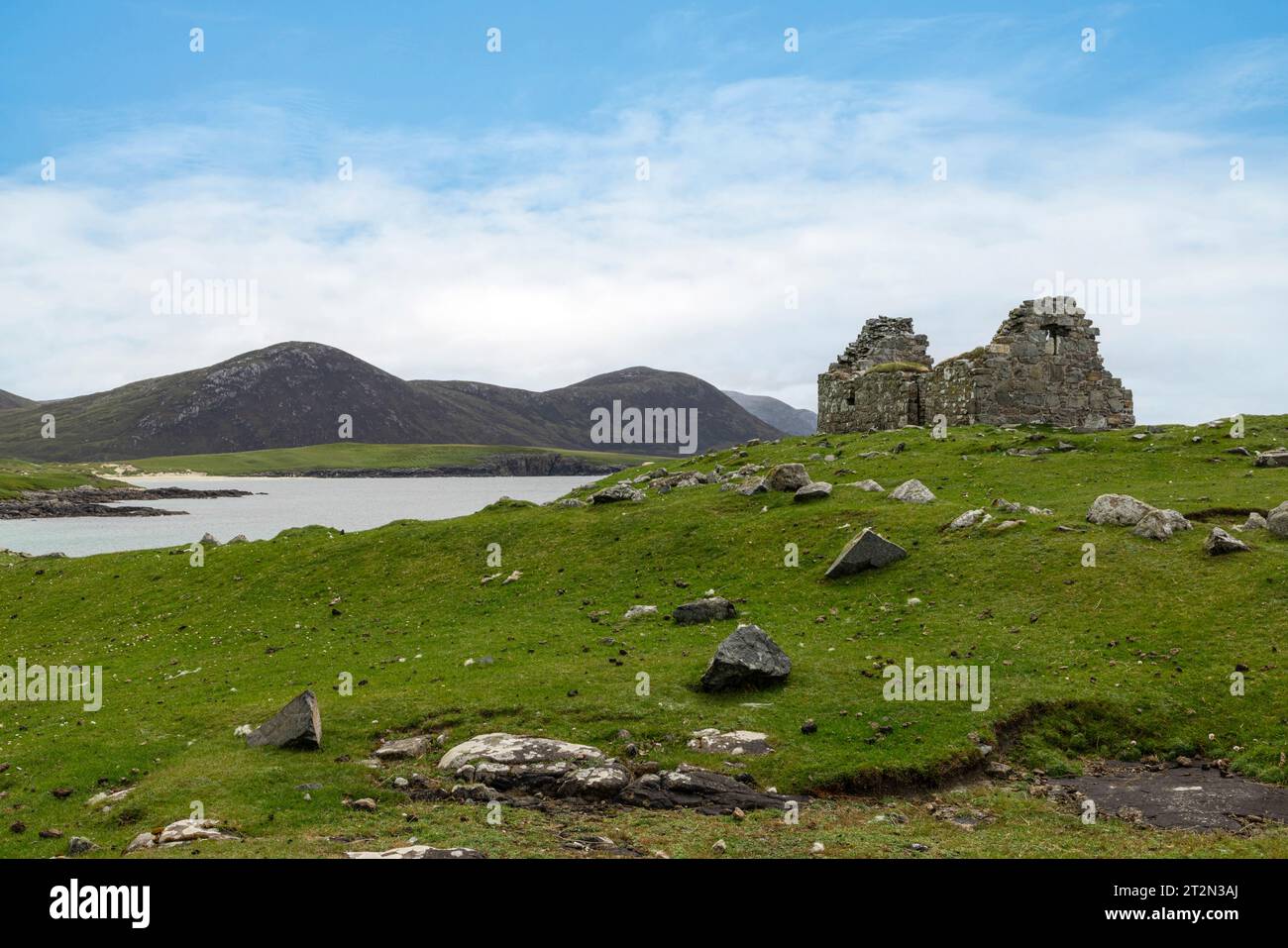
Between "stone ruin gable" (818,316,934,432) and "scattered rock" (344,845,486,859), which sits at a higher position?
"stone ruin gable" (818,316,934,432)

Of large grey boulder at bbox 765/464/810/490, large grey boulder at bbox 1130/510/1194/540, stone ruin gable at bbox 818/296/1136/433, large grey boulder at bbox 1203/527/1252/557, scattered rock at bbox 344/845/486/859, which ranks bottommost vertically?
scattered rock at bbox 344/845/486/859

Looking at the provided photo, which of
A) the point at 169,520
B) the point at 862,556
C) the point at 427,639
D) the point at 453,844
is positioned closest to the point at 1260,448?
the point at 862,556

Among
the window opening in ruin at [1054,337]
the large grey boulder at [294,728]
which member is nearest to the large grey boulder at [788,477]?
the window opening in ruin at [1054,337]

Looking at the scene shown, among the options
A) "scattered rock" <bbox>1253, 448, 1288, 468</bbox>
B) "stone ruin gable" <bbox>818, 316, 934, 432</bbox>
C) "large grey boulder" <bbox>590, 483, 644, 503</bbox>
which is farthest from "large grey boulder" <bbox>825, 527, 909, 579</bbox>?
"stone ruin gable" <bbox>818, 316, 934, 432</bbox>

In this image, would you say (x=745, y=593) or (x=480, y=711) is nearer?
(x=480, y=711)

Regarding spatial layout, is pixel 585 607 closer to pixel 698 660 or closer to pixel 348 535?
pixel 698 660

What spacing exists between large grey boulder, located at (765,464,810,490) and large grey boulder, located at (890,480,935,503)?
12.3 feet

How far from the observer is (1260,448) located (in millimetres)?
33781

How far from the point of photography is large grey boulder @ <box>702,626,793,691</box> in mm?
17922

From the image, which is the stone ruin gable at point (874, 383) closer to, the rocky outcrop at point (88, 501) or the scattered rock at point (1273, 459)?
the scattered rock at point (1273, 459)

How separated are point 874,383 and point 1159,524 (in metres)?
29.6

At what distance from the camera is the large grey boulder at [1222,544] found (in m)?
21.3

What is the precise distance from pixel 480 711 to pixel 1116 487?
24.7 m

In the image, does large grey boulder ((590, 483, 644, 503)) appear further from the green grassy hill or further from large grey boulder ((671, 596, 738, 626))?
large grey boulder ((671, 596, 738, 626))
